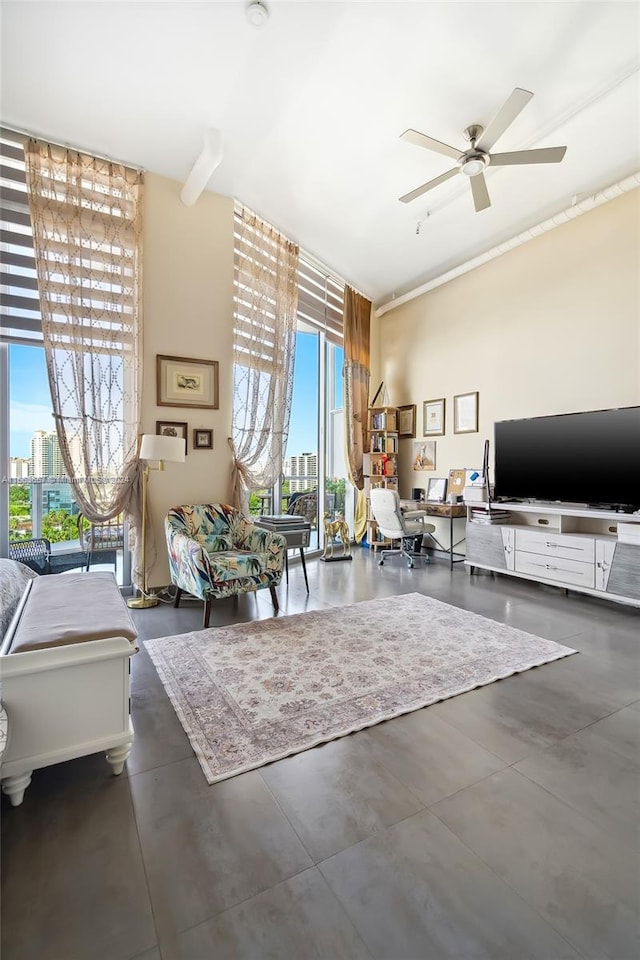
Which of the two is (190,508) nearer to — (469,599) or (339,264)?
(469,599)

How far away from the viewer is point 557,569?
13.3 ft

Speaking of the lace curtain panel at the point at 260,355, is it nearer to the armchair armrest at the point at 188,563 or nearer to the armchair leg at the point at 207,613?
the armchair armrest at the point at 188,563

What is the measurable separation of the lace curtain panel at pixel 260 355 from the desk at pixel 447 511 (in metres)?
1.98

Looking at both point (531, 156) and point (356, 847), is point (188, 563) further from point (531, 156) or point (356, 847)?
point (531, 156)

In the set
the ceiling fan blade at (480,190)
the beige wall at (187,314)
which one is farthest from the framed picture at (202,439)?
the ceiling fan blade at (480,190)

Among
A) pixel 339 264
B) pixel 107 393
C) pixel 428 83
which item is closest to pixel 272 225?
pixel 339 264

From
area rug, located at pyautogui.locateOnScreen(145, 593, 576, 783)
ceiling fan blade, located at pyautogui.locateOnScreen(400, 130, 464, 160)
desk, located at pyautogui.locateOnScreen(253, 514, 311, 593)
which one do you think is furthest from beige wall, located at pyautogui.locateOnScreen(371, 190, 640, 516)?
area rug, located at pyautogui.locateOnScreen(145, 593, 576, 783)

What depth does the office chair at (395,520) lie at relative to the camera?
5113mm

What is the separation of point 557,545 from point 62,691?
158 inches

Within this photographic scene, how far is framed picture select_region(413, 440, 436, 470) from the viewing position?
5938 millimetres

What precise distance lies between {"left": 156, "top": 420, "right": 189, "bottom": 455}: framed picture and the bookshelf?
9.41 ft

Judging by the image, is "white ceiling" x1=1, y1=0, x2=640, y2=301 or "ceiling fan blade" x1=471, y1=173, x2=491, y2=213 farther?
"ceiling fan blade" x1=471, y1=173, x2=491, y2=213

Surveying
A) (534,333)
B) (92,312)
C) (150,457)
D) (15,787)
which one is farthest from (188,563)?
(534,333)

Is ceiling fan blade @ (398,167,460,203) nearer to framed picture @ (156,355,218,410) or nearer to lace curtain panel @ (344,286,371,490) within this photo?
framed picture @ (156,355,218,410)
